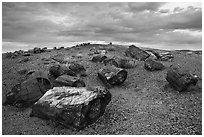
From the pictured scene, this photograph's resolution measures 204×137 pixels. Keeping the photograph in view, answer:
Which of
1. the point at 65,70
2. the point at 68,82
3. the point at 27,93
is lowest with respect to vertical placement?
the point at 27,93

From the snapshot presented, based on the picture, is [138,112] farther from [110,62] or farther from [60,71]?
[110,62]

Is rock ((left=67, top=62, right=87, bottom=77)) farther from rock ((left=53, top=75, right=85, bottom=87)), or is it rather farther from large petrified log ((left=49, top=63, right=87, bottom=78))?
rock ((left=53, top=75, right=85, bottom=87))

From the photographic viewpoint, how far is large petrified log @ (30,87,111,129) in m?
10.4

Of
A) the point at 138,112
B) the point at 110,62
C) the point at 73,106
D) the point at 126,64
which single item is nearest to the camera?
the point at 73,106

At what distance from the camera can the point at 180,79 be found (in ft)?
45.0

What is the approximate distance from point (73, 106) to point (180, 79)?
7.61 meters

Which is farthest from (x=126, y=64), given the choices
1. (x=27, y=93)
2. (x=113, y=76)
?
(x=27, y=93)

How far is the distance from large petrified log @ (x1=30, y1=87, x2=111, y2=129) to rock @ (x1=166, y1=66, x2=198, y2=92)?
5288 millimetres

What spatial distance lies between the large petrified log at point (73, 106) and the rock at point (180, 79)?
529cm

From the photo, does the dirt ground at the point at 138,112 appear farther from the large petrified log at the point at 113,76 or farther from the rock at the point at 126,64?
the rock at the point at 126,64

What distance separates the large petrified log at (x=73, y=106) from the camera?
1044 cm

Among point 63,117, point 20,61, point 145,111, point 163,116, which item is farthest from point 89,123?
point 20,61

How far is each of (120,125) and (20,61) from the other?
1427 cm

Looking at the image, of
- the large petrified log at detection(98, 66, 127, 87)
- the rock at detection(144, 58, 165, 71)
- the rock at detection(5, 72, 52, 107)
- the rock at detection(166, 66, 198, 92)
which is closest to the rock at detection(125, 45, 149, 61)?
the rock at detection(144, 58, 165, 71)
